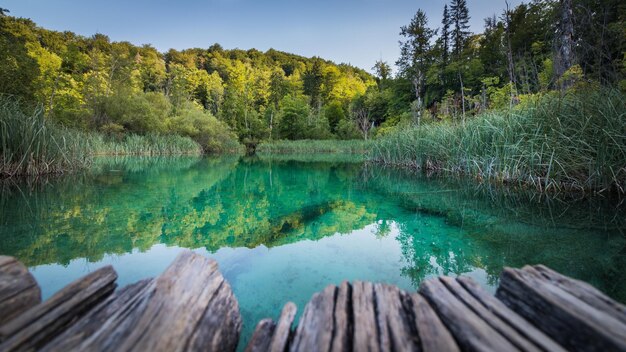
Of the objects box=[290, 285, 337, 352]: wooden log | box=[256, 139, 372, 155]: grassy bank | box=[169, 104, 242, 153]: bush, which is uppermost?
box=[169, 104, 242, 153]: bush

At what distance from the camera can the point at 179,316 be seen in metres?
0.89

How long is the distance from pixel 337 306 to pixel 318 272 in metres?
1.25

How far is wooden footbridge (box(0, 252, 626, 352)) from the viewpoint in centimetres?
76

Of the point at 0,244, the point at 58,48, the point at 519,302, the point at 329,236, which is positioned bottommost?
the point at 329,236

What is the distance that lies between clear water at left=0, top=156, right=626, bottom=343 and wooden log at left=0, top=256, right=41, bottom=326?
88 cm

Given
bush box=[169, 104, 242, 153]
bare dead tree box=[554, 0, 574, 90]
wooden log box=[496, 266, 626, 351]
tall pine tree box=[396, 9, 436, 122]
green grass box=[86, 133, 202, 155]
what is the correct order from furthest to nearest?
tall pine tree box=[396, 9, 436, 122], bush box=[169, 104, 242, 153], green grass box=[86, 133, 202, 155], bare dead tree box=[554, 0, 574, 90], wooden log box=[496, 266, 626, 351]

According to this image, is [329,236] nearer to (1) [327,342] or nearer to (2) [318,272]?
(2) [318,272]

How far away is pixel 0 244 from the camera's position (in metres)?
2.45

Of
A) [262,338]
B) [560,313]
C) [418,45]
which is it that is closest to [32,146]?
[262,338]

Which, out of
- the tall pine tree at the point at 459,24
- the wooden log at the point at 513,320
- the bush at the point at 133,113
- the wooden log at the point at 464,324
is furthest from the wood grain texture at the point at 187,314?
the tall pine tree at the point at 459,24

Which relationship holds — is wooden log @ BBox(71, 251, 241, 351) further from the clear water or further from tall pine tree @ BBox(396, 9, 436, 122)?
tall pine tree @ BBox(396, 9, 436, 122)

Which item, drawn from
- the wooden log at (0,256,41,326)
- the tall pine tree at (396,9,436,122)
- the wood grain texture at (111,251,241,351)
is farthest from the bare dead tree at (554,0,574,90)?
the tall pine tree at (396,9,436,122)

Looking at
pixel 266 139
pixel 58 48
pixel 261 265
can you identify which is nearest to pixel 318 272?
pixel 261 265

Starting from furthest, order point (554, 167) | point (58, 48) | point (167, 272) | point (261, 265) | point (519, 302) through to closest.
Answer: point (58, 48)
point (554, 167)
point (261, 265)
point (167, 272)
point (519, 302)
